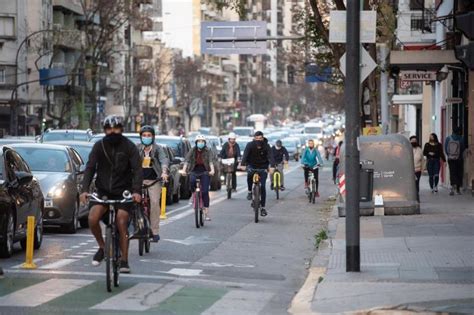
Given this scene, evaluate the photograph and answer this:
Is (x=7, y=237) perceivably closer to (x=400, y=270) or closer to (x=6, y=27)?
(x=400, y=270)

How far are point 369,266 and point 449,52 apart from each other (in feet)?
63.9

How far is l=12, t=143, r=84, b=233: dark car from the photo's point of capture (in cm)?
2219

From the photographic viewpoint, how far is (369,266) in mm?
16094

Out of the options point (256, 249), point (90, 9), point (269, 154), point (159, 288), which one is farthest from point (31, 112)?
point (159, 288)

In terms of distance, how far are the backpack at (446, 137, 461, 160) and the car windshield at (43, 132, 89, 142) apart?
10.1 m

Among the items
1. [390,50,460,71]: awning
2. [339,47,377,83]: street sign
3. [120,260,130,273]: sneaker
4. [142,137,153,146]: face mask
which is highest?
[390,50,460,71]: awning

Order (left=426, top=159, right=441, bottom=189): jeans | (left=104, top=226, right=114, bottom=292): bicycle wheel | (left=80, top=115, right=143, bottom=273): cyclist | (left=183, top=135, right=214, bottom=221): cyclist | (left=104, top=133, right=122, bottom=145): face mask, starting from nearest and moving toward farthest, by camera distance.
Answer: (left=104, top=226, right=114, bottom=292): bicycle wheel
(left=80, top=115, right=143, bottom=273): cyclist
(left=104, top=133, right=122, bottom=145): face mask
(left=183, top=135, right=214, bottom=221): cyclist
(left=426, top=159, right=441, bottom=189): jeans

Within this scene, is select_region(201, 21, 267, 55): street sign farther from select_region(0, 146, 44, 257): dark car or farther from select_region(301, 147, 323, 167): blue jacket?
select_region(0, 146, 44, 257): dark car

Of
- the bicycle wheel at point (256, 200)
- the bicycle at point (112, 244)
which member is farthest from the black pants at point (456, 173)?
the bicycle at point (112, 244)

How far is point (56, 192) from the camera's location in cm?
2236

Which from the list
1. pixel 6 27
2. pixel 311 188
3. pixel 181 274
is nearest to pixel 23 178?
pixel 181 274

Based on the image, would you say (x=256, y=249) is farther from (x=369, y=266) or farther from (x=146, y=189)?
(x=369, y=266)

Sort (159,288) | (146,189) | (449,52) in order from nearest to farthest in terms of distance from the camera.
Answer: (159,288) → (146,189) → (449,52)

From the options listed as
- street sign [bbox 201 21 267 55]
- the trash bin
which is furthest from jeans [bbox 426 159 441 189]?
the trash bin
